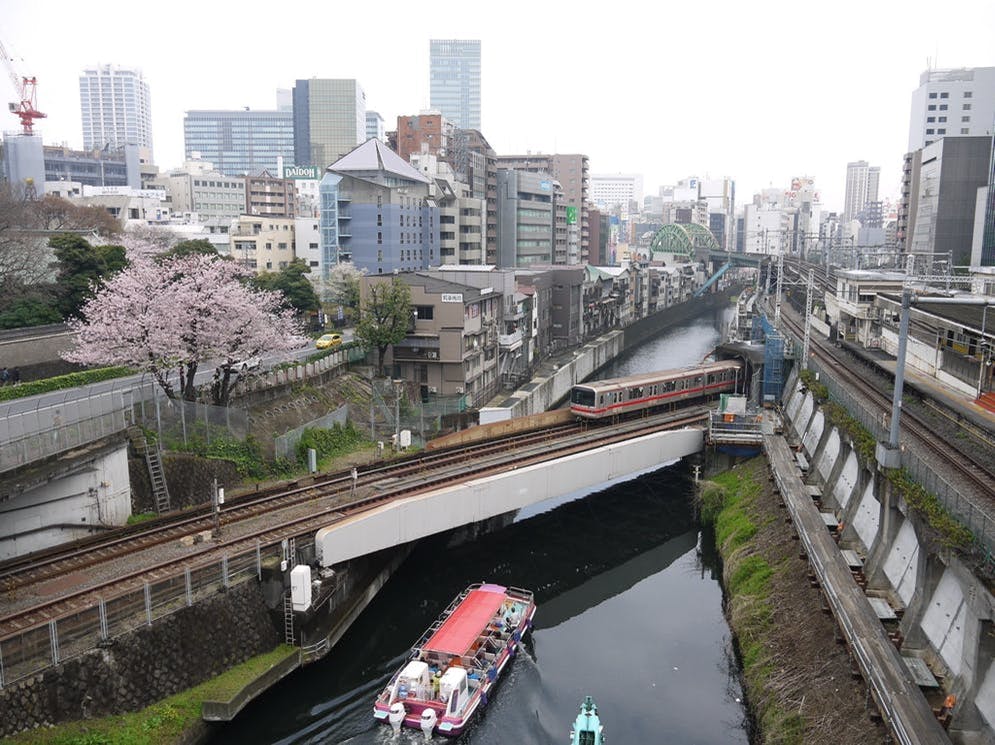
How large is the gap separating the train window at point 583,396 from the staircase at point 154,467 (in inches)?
665

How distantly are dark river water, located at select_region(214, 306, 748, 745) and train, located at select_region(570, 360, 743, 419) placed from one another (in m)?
4.55

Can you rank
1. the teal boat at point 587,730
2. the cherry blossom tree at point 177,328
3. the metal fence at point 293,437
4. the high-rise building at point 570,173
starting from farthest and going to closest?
1. the high-rise building at point 570,173
2. the metal fence at point 293,437
3. the cherry blossom tree at point 177,328
4. the teal boat at point 587,730

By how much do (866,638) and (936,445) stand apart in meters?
9.07

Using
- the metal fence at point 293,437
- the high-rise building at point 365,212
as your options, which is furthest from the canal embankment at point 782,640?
the high-rise building at point 365,212

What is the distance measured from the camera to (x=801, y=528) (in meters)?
20.0

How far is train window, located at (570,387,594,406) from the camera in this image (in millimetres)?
32688

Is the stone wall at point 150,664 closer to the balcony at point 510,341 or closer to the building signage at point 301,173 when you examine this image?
the balcony at point 510,341

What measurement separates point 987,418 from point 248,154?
181463 mm

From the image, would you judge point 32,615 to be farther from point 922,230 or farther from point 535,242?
point 922,230

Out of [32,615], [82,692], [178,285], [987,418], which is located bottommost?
[82,692]

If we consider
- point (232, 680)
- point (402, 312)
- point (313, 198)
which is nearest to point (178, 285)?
point (402, 312)

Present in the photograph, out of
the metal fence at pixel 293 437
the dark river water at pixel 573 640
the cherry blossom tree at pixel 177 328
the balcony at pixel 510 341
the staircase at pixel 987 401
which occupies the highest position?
the cherry blossom tree at pixel 177 328

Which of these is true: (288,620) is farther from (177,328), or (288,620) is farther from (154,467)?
(177,328)

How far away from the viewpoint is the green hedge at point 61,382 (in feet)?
75.6
